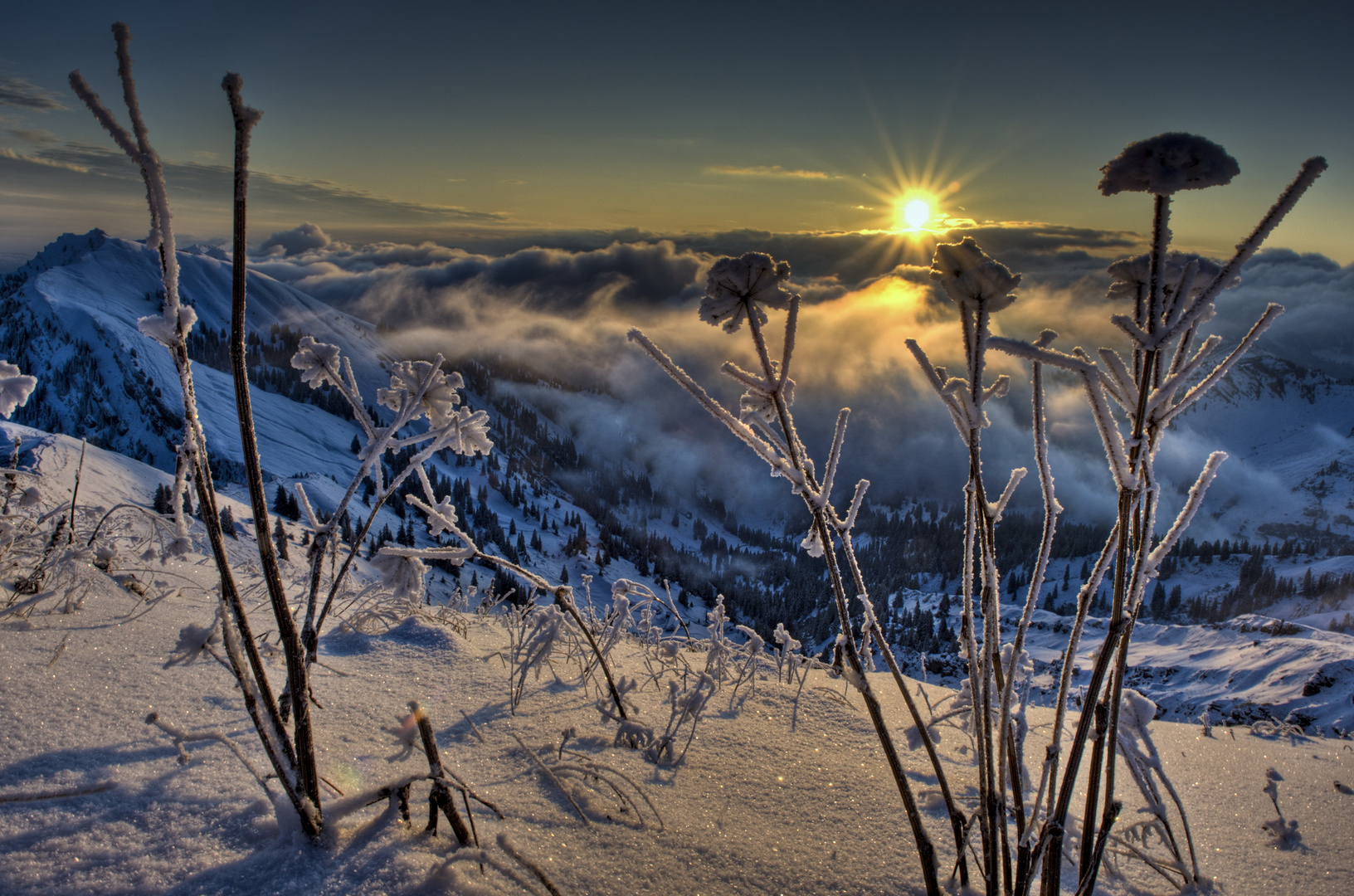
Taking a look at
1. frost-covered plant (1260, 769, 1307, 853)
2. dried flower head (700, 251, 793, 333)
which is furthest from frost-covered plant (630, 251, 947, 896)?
frost-covered plant (1260, 769, 1307, 853)

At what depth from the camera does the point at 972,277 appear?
3.72ft

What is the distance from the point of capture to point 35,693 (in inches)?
81.6

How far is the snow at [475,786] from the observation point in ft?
4.72

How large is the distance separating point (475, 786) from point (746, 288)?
1.77 metres

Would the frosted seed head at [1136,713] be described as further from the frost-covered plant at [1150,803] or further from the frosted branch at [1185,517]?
the frosted branch at [1185,517]

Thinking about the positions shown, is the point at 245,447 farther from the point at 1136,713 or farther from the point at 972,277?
the point at 1136,713

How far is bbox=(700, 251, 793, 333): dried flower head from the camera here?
1283 millimetres

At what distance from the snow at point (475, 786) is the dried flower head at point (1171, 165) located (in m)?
1.85

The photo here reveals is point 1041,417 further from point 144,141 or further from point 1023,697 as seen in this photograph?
point 144,141

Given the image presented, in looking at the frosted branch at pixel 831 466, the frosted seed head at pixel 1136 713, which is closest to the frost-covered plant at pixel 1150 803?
the frosted seed head at pixel 1136 713

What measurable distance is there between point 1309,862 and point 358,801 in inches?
128

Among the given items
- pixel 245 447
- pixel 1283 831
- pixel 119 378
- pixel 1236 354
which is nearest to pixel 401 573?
pixel 245 447

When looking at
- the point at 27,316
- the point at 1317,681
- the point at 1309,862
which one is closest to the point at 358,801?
the point at 1309,862

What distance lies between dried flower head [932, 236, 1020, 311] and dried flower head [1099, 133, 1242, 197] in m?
0.23
